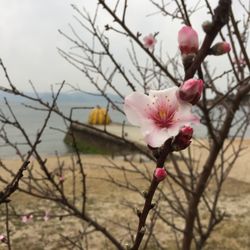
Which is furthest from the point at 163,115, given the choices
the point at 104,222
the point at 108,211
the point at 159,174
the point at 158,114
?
the point at 108,211

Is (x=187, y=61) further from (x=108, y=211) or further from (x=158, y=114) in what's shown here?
(x=108, y=211)

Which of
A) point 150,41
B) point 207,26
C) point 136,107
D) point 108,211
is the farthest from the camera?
point 108,211

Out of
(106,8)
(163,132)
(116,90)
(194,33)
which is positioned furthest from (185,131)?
(116,90)

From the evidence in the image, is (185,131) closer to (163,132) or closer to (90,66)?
(163,132)

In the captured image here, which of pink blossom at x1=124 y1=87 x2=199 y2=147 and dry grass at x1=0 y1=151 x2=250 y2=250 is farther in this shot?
dry grass at x1=0 y1=151 x2=250 y2=250

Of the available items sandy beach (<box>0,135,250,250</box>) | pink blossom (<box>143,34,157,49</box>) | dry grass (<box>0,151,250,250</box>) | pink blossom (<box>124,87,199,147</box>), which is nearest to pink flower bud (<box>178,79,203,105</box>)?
pink blossom (<box>124,87,199,147</box>)

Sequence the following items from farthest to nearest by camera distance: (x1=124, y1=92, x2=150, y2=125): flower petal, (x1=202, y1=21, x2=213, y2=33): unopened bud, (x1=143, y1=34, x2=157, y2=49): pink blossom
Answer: (x1=143, y1=34, x2=157, y2=49): pink blossom
(x1=124, y1=92, x2=150, y2=125): flower petal
(x1=202, y1=21, x2=213, y2=33): unopened bud

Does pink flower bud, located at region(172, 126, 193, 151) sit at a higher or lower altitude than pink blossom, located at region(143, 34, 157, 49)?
lower

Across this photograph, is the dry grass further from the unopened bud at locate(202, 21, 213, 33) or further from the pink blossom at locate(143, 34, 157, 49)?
the unopened bud at locate(202, 21, 213, 33)
